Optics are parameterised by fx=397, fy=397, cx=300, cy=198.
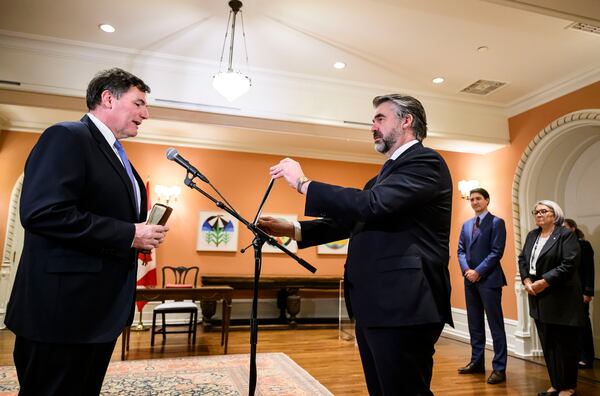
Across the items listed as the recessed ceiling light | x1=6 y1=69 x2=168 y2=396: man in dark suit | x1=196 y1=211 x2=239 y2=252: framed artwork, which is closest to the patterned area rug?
x1=6 y1=69 x2=168 y2=396: man in dark suit

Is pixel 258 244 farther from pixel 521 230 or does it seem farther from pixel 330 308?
pixel 330 308

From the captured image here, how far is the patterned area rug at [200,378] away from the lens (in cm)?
294

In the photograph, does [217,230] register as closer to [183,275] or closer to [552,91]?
[183,275]

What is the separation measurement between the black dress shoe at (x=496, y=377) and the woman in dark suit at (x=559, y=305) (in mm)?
399

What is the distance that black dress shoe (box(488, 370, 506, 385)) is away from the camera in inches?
134

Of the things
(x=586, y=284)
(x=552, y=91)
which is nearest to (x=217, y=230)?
(x=586, y=284)

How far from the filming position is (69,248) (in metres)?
1.16

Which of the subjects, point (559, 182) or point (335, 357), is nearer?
point (335, 357)

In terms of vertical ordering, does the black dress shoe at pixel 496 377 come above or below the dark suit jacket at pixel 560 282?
below

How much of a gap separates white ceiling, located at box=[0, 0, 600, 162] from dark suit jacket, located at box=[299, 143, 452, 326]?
206cm

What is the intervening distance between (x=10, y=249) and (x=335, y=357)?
4.74 m

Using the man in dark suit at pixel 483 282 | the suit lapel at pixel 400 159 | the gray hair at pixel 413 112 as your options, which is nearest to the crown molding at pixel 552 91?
the man in dark suit at pixel 483 282

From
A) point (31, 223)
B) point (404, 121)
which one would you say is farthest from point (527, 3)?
point (31, 223)

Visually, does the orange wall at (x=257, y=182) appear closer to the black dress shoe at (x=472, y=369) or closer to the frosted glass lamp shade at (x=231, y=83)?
the black dress shoe at (x=472, y=369)
